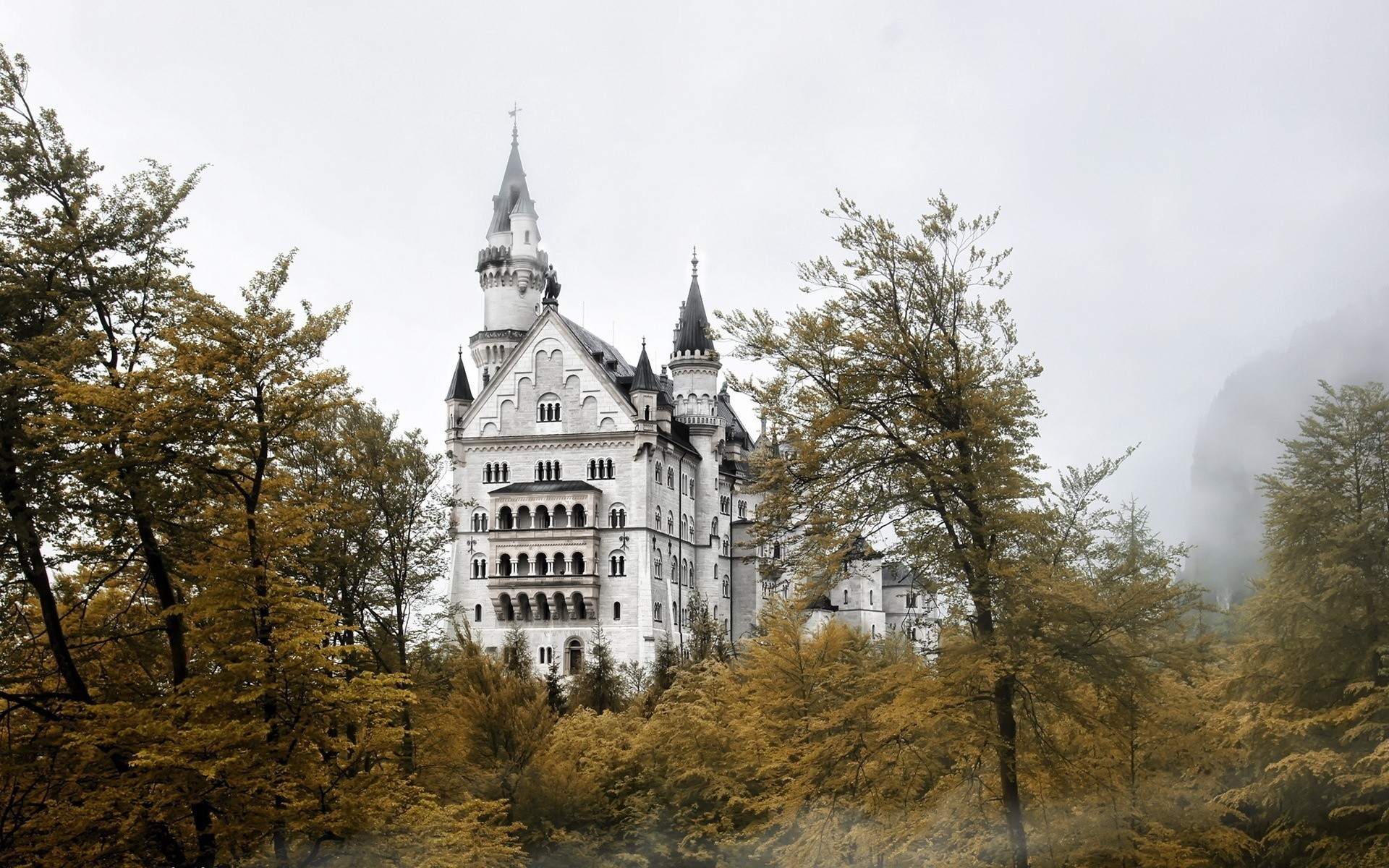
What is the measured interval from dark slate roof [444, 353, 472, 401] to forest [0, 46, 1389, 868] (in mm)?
48776

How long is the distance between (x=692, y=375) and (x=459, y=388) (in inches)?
648

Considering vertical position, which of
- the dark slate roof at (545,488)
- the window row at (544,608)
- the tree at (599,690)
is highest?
the dark slate roof at (545,488)

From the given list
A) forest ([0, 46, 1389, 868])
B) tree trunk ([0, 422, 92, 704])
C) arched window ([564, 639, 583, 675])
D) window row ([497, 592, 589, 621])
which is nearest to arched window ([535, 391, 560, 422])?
window row ([497, 592, 589, 621])

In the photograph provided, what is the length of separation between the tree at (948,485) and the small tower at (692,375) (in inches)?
2249

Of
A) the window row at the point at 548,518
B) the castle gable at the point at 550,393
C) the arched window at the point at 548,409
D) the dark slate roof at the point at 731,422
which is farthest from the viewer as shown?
the dark slate roof at the point at 731,422

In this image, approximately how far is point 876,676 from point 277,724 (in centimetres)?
1011

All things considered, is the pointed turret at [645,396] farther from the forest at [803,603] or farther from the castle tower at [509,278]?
the forest at [803,603]

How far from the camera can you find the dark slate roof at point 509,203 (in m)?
79.3

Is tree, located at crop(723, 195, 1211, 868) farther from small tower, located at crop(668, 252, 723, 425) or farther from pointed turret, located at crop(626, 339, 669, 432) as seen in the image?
small tower, located at crop(668, 252, 723, 425)

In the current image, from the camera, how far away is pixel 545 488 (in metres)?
67.7

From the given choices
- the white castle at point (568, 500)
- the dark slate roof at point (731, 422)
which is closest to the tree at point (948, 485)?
the white castle at point (568, 500)

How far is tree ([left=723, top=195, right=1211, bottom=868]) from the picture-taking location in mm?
17312

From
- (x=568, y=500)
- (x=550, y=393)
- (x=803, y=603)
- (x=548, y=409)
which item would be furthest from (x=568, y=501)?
(x=803, y=603)

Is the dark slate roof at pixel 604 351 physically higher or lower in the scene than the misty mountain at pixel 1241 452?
higher
